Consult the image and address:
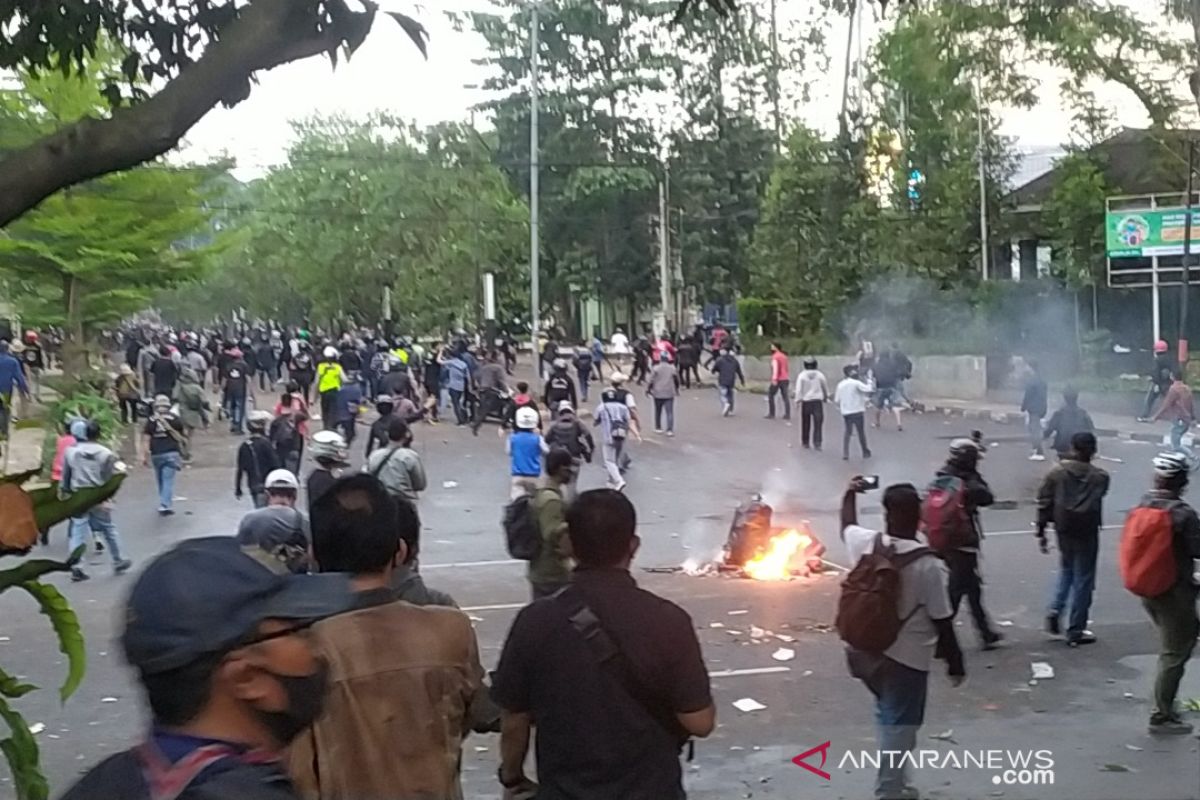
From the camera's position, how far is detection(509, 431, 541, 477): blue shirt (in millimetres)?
16078

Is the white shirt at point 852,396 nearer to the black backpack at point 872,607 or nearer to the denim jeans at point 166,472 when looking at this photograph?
the denim jeans at point 166,472

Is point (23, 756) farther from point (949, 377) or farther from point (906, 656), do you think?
point (949, 377)

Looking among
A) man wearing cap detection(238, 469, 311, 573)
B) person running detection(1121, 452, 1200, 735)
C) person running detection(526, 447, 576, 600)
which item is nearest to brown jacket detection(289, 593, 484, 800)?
man wearing cap detection(238, 469, 311, 573)

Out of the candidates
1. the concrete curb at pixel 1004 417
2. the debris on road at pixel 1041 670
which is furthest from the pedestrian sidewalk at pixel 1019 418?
the debris on road at pixel 1041 670

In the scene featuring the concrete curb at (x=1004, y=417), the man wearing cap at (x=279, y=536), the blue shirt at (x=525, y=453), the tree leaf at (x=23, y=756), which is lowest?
the concrete curb at (x=1004, y=417)

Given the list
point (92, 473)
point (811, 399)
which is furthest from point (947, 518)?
point (811, 399)

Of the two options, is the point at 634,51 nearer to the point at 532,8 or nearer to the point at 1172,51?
the point at 532,8

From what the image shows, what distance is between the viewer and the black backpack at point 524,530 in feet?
28.8

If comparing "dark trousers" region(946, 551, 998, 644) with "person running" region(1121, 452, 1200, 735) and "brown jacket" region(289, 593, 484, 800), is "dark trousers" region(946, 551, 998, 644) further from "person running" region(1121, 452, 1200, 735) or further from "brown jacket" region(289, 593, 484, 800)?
"brown jacket" region(289, 593, 484, 800)

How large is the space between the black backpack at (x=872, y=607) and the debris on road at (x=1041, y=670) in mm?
3295

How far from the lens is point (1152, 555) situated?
7.70 meters

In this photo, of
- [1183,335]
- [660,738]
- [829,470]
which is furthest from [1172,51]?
[660,738]

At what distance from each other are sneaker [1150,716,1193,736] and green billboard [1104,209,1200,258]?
2878cm

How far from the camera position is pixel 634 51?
50.3 metres
